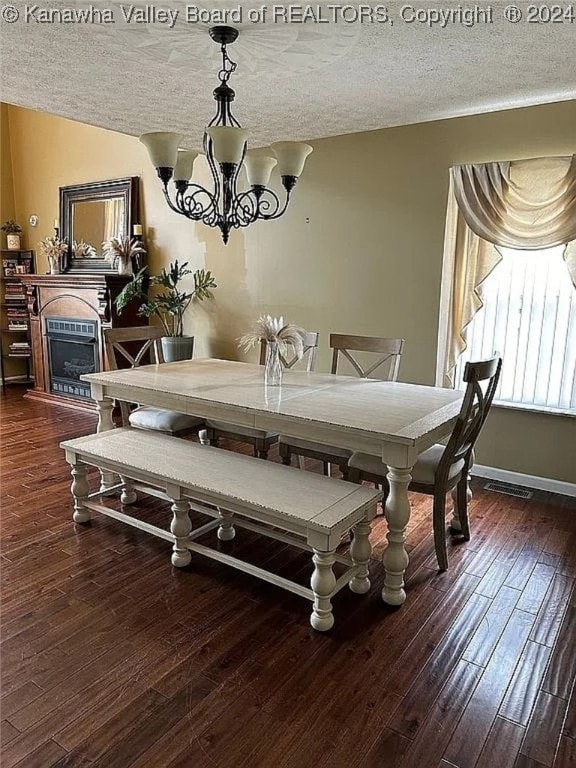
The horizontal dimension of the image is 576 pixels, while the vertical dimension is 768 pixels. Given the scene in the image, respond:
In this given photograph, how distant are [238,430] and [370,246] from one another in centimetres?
180

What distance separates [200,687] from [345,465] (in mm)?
1359

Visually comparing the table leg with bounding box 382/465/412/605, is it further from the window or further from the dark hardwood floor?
the window

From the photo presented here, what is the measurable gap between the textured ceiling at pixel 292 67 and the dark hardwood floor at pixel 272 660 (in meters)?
2.43

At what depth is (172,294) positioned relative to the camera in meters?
5.09

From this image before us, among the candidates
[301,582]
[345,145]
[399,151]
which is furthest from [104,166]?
[301,582]

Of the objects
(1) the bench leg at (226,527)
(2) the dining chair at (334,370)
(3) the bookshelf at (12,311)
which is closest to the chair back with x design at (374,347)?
(2) the dining chair at (334,370)

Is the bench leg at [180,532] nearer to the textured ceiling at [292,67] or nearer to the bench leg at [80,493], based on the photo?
the bench leg at [80,493]

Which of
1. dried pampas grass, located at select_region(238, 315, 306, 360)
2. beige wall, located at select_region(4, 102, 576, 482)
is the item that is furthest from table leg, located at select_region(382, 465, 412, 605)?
beige wall, located at select_region(4, 102, 576, 482)

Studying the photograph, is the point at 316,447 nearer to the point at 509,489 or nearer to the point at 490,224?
the point at 509,489

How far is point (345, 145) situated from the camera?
411cm

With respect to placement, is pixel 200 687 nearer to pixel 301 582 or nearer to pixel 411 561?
pixel 301 582

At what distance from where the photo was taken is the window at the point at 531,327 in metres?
3.42

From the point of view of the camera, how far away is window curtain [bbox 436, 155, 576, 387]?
324 centimetres

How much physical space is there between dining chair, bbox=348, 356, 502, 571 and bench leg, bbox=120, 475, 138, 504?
4.46 ft
